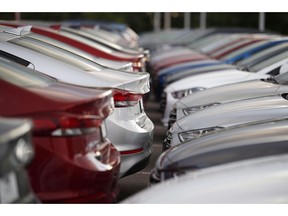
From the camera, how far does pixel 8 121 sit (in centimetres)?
449

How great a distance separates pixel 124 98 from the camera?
773cm

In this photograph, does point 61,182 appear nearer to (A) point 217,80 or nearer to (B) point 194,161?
(B) point 194,161

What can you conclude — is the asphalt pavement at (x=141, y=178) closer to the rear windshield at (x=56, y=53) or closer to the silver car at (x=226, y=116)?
the silver car at (x=226, y=116)

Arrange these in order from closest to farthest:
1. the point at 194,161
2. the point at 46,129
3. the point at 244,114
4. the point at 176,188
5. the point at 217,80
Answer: the point at 176,188
the point at 46,129
the point at 194,161
the point at 244,114
the point at 217,80

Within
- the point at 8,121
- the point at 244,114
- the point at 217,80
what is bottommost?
the point at 217,80

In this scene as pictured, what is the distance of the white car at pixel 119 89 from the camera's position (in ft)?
24.6

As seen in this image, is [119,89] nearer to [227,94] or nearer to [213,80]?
[227,94]

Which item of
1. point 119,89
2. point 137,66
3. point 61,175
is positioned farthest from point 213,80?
point 61,175

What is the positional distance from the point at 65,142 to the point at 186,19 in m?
58.6

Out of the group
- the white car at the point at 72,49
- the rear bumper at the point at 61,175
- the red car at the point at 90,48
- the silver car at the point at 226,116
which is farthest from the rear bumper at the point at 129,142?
the red car at the point at 90,48
